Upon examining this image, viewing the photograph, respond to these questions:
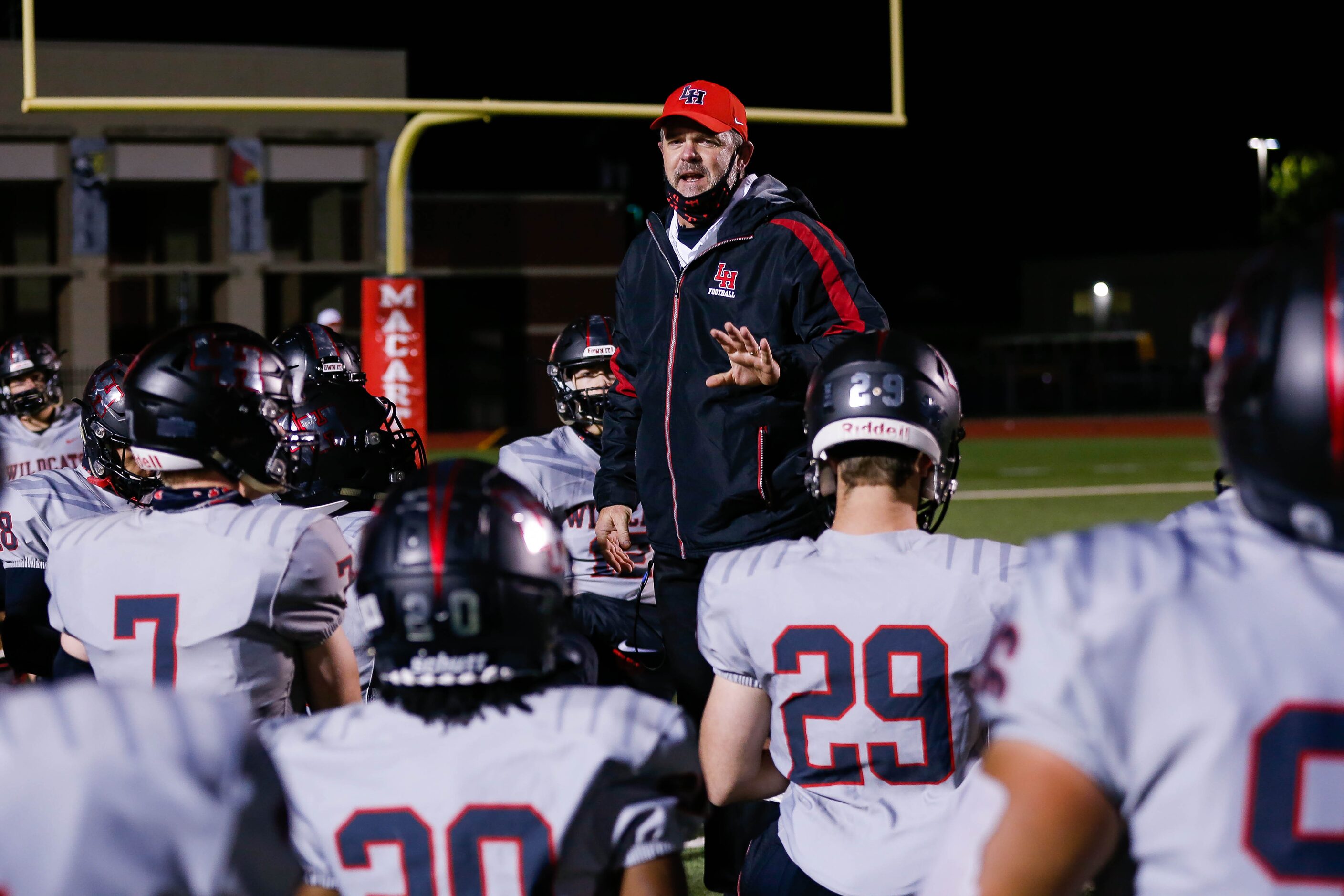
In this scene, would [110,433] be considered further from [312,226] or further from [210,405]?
[312,226]

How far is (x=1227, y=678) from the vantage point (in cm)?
117

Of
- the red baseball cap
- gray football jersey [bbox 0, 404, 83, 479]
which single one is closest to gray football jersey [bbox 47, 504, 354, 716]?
the red baseball cap

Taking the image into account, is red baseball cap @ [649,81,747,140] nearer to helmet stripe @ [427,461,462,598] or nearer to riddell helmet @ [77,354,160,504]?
riddell helmet @ [77,354,160,504]

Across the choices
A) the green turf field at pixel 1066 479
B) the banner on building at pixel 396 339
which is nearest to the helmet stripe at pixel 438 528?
the banner on building at pixel 396 339

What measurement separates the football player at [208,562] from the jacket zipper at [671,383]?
3.78ft

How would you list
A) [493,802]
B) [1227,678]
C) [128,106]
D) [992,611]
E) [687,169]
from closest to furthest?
[1227,678] < [493,802] < [992,611] < [687,169] < [128,106]

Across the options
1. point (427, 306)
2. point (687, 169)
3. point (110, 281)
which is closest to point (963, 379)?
point (427, 306)

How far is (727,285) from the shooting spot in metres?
3.61

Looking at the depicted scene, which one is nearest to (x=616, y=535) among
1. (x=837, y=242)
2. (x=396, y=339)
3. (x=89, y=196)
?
(x=837, y=242)

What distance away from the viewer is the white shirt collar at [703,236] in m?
3.63

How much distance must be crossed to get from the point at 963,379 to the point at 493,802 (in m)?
30.3

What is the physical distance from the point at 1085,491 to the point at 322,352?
12.1m

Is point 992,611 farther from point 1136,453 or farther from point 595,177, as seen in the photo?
point 595,177

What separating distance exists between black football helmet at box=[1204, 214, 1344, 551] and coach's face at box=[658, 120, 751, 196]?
2523 mm
